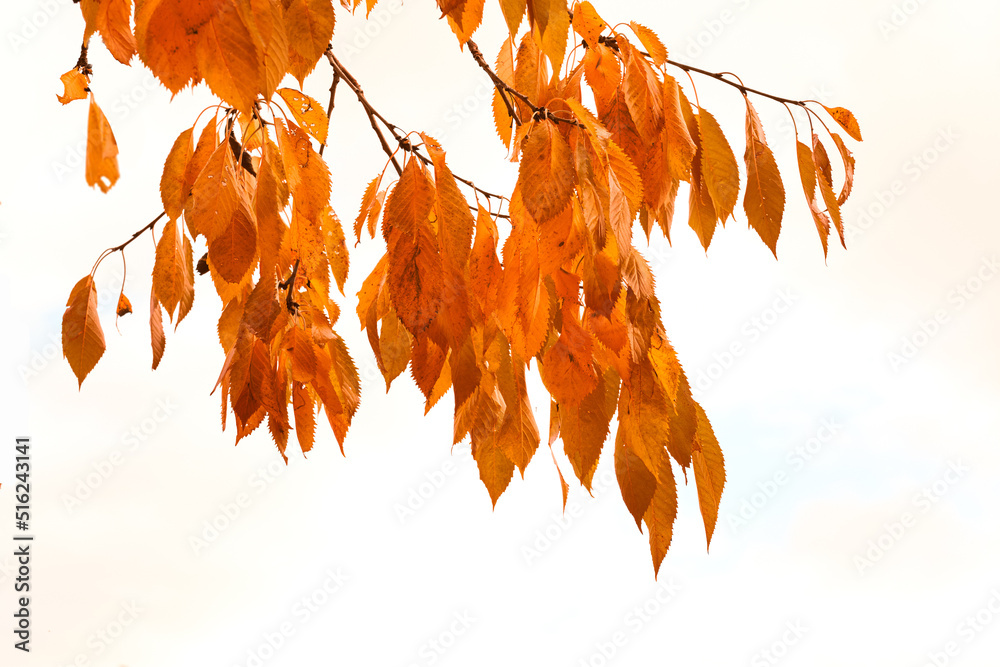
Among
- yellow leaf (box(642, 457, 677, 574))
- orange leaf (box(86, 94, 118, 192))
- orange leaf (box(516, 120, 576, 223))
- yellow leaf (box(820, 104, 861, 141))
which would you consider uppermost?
yellow leaf (box(820, 104, 861, 141))

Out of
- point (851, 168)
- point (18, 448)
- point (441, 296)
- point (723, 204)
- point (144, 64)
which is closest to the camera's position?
point (144, 64)

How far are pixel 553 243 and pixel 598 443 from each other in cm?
21

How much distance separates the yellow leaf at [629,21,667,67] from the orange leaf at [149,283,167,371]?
2.42 feet

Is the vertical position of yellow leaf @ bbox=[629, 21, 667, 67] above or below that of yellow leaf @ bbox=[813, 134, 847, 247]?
below

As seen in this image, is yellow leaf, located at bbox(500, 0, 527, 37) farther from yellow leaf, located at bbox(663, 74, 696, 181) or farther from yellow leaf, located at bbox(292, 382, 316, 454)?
yellow leaf, located at bbox(292, 382, 316, 454)

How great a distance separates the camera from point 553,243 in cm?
76

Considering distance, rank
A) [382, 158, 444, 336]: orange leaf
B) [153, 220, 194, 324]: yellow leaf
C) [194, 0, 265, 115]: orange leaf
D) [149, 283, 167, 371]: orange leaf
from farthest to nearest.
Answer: [149, 283, 167, 371]: orange leaf < [153, 220, 194, 324]: yellow leaf < [382, 158, 444, 336]: orange leaf < [194, 0, 265, 115]: orange leaf

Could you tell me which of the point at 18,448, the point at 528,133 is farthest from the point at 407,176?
the point at 18,448

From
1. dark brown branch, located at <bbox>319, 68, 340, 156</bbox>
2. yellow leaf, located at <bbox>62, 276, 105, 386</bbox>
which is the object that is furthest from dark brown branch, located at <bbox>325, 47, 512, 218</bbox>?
yellow leaf, located at <bbox>62, 276, 105, 386</bbox>

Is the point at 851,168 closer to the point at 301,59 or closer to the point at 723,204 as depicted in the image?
the point at 723,204

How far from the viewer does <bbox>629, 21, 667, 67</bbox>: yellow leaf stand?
940mm

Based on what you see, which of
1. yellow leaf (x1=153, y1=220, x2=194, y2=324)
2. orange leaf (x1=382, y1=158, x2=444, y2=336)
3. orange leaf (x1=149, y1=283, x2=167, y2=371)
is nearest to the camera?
orange leaf (x1=382, y1=158, x2=444, y2=336)

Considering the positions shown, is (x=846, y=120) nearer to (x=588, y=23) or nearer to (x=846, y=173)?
(x=846, y=173)

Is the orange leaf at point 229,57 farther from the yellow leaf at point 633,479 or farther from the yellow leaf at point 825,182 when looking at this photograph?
the yellow leaf at point 825,182
